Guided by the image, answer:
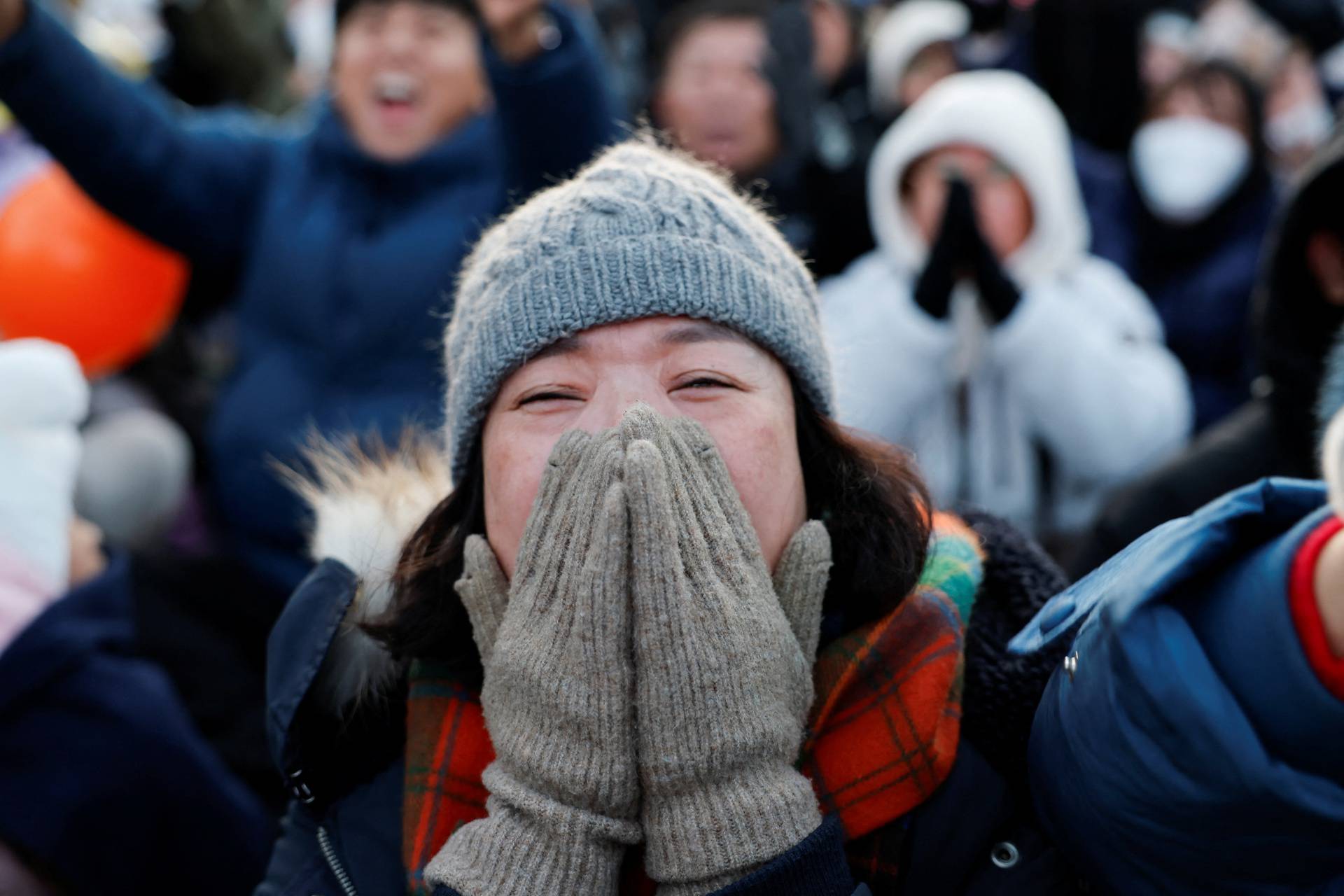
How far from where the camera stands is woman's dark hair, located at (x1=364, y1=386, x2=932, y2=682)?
5.35ft

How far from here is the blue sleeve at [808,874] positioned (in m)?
1.29

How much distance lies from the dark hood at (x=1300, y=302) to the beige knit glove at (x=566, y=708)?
1652 millimetres

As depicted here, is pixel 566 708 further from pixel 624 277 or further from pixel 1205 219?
pixel 1205 219

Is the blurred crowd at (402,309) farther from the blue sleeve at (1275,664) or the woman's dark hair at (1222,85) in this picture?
the blue sleeve at (1275,664)

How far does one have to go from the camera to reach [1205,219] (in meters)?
4.24

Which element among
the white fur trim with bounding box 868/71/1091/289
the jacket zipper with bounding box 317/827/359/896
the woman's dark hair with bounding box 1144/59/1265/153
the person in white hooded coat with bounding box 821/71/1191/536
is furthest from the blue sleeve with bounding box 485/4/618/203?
the woman's dark hair with bounding box 1144/59/1265/153

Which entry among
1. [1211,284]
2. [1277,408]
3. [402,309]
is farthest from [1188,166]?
[402,309]

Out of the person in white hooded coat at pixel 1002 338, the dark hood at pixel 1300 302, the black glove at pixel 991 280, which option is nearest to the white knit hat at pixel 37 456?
the person in white hooded coat at pixel 1002 338

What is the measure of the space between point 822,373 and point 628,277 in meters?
0.32

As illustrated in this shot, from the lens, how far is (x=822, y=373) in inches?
67.0

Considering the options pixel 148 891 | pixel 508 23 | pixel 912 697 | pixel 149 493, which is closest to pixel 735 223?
pixel 912 697

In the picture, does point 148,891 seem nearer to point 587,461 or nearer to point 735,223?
point 587,461

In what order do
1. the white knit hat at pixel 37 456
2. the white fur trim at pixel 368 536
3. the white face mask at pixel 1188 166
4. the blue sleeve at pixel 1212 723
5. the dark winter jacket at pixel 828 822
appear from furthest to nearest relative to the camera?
the white face mask at pixel 1188 166
the white knit hat at pixel 37 456
the white fur trim at pixel 368 536
the dark winter jacket at pixel 828 822
the blue sleeve at pixel 1212 723

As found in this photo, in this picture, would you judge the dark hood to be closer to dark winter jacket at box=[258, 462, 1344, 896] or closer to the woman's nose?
dark winter jacket at box=[258, 462, 1344, 896]
